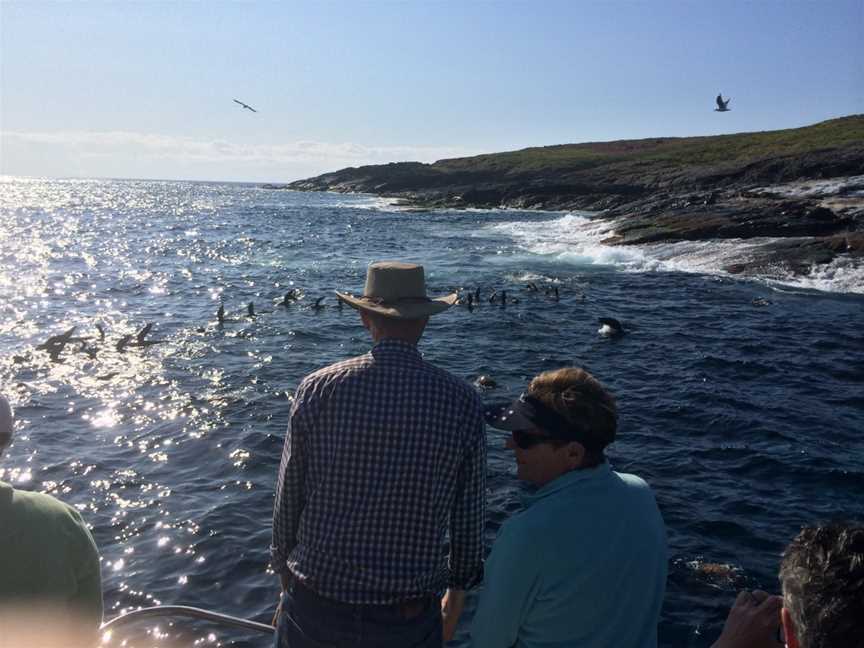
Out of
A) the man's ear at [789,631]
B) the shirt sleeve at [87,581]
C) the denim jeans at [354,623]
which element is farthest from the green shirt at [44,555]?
the man's ear at [789,631]

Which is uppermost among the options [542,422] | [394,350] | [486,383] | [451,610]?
[394,350]

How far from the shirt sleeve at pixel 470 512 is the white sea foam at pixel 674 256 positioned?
29.4 meters

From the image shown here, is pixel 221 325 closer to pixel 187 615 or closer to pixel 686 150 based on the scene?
pixel 187 615

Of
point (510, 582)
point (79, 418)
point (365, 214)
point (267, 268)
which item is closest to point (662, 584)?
point (510, 582)

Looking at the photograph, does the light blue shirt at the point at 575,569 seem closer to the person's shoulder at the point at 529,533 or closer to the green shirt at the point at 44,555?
the person's shoulder at the point at 529,533

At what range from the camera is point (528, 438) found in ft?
11.4

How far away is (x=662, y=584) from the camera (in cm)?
345

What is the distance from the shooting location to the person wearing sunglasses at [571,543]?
124 inches

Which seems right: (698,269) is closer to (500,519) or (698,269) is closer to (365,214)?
(500,519)

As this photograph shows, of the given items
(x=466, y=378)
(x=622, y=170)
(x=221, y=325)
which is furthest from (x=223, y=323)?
(x=622, y=170)

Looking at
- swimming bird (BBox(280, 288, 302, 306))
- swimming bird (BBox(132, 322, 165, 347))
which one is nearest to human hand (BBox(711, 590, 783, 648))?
swimming bird (BBox(132, 322, 165, 347))

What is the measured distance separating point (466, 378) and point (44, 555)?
48.2ft

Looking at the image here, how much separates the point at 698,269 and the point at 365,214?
52.5m

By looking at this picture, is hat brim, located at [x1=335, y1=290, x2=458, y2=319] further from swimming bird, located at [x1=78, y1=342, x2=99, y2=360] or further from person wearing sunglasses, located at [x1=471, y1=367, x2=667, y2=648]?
swimming bird, located at [x1=78, y1=342, x2=99, y2=360]
